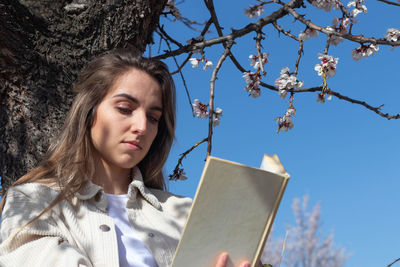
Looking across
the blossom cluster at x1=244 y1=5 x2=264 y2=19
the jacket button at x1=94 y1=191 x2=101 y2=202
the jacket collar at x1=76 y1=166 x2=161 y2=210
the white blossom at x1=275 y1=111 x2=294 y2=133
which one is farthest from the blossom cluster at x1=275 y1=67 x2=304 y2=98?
the jacket button at x1=94 y1=191 x2=101 y2=202

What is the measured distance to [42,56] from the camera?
2424 mm

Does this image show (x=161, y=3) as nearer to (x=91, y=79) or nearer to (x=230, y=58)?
(x=230, y=58)

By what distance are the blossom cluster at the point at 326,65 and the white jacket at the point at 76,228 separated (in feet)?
4.09

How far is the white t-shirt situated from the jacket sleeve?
202mm

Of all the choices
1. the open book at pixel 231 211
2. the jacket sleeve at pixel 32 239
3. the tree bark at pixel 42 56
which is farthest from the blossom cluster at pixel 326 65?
the jacket sleeve at pixel 32 239

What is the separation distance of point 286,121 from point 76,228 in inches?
62.9

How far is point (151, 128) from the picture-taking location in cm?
202

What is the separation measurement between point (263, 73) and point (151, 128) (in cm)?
86

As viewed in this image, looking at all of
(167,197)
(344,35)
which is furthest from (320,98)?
(167,197)

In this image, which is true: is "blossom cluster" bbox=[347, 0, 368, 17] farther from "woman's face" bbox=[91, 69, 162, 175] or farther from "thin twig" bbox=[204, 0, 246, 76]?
"woman's face" bbox=[91, 69, 162, 175]

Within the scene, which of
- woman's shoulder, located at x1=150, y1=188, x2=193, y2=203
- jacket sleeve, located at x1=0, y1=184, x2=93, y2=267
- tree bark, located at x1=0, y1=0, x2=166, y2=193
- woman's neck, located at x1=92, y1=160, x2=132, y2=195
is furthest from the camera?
tree bark, located at x1=0, y1=0, x2=166, y2=193

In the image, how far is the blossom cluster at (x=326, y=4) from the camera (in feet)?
8.80

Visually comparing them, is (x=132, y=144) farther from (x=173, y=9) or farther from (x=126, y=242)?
(x=173, y=9)

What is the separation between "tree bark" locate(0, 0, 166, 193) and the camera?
93.7 inches
